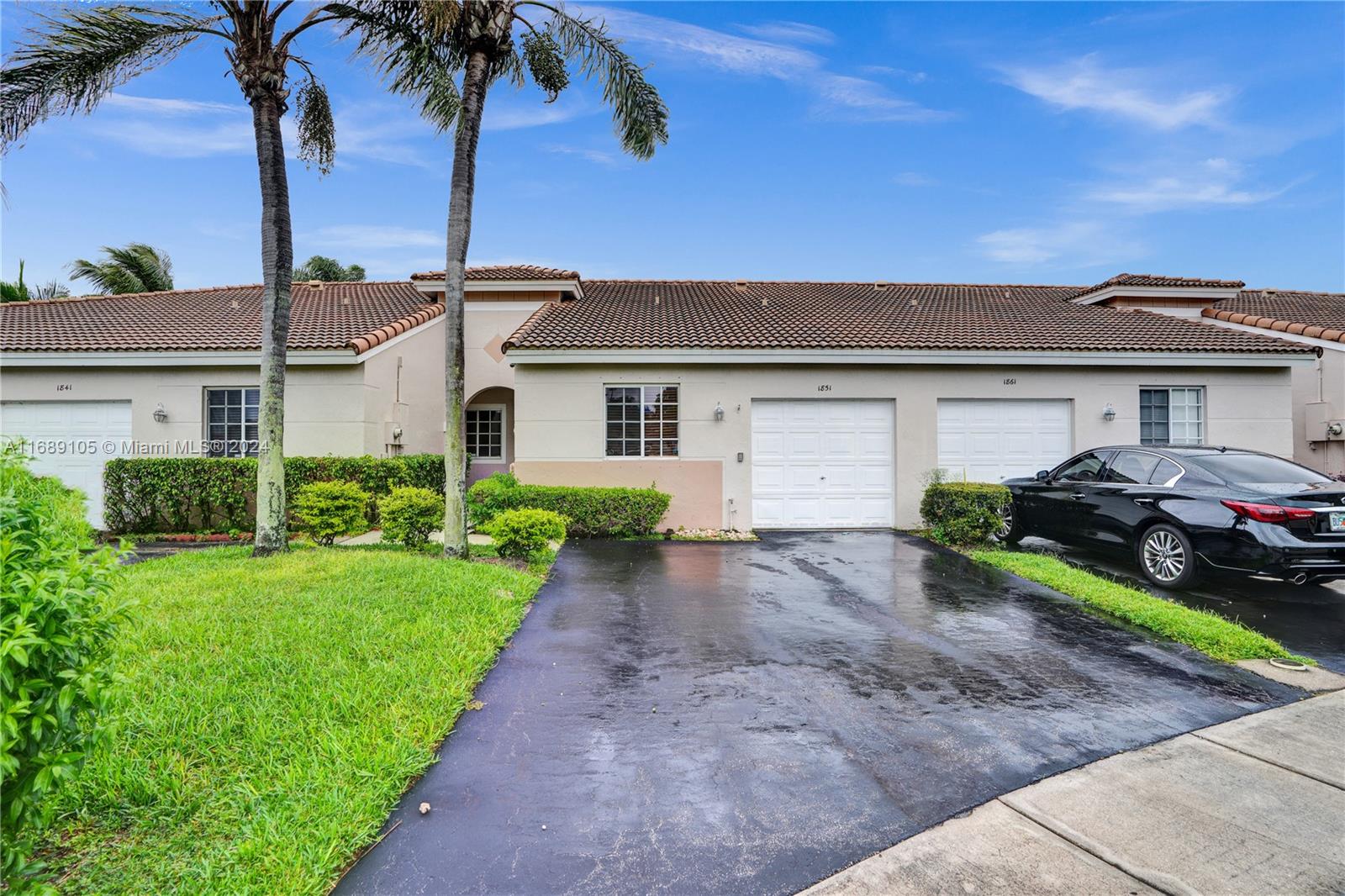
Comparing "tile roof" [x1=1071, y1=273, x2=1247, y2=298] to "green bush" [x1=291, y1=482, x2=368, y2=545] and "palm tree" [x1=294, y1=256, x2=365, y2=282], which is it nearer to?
"green bush" [x1=291, y1=482, x2=368, y2=545]

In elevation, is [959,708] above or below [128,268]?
below

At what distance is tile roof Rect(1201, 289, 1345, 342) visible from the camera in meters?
14.4

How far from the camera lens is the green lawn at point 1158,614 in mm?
5426

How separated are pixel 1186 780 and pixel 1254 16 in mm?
13361

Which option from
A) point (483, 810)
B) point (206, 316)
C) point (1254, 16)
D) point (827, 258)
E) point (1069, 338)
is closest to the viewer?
point (483, 810)

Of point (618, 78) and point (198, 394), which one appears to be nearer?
point (618, 78)

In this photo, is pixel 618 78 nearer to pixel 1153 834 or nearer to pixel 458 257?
pixel 458 257

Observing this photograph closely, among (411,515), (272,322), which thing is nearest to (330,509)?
(411,515)

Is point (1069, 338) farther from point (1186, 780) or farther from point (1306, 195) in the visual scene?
point (1186, 780)

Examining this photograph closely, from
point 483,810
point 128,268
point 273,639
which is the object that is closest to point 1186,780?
point 483,810

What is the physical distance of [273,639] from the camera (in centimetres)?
503

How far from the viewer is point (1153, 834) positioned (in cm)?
291

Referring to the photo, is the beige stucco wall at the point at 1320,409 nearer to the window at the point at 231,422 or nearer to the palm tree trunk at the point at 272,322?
the palm tree trunk at the point at 272,322

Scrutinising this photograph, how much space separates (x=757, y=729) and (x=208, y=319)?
17595mm
